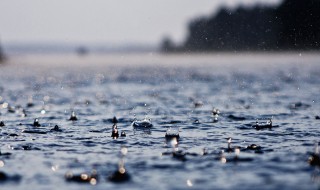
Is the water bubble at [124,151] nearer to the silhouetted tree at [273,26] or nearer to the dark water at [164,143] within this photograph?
the dark water at [164,143]

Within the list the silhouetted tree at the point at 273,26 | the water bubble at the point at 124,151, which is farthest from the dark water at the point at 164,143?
the silhouetted tree at the point at 273,26

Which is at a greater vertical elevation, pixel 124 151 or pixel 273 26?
pixel 273 26

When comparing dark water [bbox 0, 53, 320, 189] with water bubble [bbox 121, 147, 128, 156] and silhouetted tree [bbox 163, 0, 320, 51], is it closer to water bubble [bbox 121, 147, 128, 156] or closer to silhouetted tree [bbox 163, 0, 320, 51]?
water bubble [bbox 121, 147, 128, 156]

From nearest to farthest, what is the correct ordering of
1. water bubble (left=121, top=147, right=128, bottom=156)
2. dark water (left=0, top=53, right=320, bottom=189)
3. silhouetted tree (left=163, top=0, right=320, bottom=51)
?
dark water (left=0, top=53, right=320, bottom=189), water bubble (left=121, top=147, right=128, bottom=156), silhouetted tree (left=163, top=0, right=320, bottom=51)

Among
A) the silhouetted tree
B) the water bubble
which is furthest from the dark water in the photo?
the silhouetted tree

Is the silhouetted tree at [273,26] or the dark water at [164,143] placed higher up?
the silhouetted tree at [273,26]

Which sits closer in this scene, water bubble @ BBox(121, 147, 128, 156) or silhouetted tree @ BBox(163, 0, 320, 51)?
water bubble @ BBox(121, 147, 128, 156)

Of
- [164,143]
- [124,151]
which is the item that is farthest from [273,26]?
[124,151]

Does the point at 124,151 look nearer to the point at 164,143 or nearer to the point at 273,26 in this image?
the point at 164,143

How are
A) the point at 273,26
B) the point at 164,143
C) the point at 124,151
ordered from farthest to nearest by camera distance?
1. the point at 273,26
2. the point at 164,143
3. the point at 124,151

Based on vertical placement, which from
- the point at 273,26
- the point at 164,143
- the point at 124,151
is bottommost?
the point at 124,151

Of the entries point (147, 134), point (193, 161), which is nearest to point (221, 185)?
point (193, 161)

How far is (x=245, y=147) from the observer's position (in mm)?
14617

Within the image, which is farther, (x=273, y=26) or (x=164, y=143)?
(x=273, y=26)
